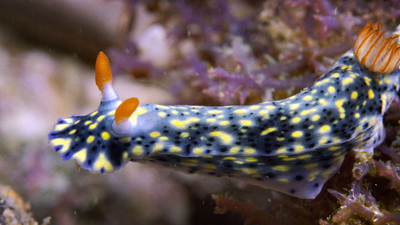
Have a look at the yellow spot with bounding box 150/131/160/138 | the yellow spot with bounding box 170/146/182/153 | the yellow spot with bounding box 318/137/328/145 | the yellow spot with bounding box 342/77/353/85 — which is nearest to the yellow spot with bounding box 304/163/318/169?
the yellow spot with bounding box 318/137/328/145

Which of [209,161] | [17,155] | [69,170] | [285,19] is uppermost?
[285,19]

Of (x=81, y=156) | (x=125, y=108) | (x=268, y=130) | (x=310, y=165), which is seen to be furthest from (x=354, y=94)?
(x=81, y=156)

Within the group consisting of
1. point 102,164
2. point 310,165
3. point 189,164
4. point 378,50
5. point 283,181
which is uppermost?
point 378,50

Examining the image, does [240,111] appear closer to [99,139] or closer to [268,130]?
[268,130]

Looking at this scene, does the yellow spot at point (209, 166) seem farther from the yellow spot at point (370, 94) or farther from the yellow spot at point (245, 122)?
the yellow spot at point (370, 94)

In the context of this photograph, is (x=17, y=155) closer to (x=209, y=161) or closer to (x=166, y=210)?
(x=166, y=210)

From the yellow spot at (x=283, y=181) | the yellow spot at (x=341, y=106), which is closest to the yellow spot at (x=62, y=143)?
the yellow spot at (x=283, y=181)

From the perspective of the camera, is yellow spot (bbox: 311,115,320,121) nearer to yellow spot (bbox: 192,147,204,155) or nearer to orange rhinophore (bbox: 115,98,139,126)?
yellow spot (bbox: 192,147,204,155)

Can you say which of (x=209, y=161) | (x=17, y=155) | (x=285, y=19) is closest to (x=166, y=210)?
(x=209, y=161)
